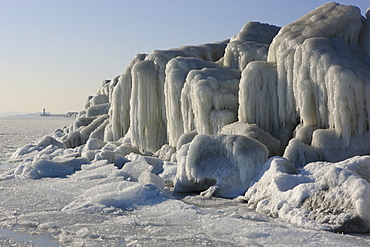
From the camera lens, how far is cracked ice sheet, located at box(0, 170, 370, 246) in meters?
6.63

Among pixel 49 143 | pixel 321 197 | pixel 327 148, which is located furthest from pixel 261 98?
pixel 49 143

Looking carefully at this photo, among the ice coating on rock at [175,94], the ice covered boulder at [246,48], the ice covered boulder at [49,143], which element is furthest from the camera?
the ice covered boulder at [49,143]

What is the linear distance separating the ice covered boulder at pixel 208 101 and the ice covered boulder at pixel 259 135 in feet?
4.08

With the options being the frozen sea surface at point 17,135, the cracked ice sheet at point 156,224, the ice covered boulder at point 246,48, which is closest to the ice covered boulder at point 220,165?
the cracked ice sheet at point 156,224

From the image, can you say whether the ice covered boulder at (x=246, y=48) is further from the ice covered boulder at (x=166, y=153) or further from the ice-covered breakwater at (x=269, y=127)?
the ice covered boulder at (x=166, y=153)

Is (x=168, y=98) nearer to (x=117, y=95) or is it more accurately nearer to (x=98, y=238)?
(x=117, y=95)

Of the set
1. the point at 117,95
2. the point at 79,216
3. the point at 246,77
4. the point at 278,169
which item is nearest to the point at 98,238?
the point at 79,216

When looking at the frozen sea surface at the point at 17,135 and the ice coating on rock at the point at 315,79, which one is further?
the frozen sea surface at the point at 17,135

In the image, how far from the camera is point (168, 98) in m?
16.6

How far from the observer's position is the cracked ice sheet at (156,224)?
663 centimetres

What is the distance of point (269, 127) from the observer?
44.1 feet

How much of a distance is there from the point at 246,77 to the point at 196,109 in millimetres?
2166

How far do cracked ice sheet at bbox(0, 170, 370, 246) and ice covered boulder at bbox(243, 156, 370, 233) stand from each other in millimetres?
277

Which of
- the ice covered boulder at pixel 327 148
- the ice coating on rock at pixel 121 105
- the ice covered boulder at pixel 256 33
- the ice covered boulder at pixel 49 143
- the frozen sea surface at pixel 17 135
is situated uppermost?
the ice covered boulder at pixel 256 33
